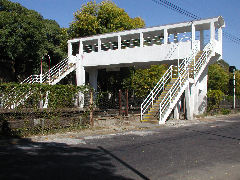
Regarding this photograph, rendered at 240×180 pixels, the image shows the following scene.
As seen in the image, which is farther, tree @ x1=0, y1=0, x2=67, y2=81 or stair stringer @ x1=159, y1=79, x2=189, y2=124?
tree @ x1=0, y1=0, x2=67, y2=81

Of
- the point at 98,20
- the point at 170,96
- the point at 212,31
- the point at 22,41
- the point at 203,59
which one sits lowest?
the point at 170,96

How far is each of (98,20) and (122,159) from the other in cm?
2870

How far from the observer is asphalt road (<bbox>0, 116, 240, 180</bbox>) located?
5.71 metres

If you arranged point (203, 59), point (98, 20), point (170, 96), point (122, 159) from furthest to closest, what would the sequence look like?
point (98, 20)
point (203, 59)
point (170, 96)
point (122, 159)

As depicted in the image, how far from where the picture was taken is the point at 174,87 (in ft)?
60.2

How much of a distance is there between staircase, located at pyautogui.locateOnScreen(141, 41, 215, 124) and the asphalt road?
263 inches

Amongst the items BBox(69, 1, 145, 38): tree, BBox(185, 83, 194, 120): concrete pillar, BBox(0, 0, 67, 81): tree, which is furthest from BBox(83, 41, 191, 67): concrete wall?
BBox(69, 1, 145, 38): tree

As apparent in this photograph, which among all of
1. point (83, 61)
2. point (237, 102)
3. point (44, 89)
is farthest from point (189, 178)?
point (237, 102)

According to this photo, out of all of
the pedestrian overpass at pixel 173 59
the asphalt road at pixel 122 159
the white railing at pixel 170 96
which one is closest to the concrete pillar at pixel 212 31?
the pedestrian overpass at pixel 173 59

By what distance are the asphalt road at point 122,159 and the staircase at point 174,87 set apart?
21.9ft

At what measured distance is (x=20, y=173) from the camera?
18.4ft

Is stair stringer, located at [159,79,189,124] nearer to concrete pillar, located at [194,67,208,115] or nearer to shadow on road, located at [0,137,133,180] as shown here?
concrete pillar, located at [194,67,208,115]

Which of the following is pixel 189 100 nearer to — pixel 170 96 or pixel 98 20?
pixel 170 96

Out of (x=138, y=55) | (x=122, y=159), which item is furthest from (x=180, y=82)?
(x=122, y=159)
